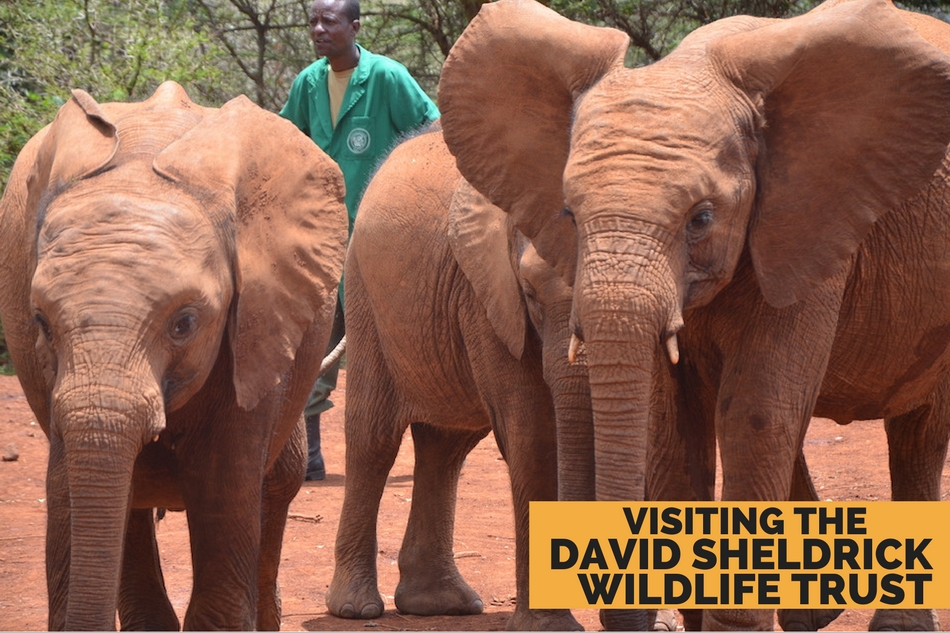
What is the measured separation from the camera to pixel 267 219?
470 cm

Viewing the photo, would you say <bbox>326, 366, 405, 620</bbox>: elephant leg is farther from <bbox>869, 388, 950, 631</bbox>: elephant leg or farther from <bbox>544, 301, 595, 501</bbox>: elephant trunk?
<bbox>869, 388, 950, 631</bbox>: elephant leg

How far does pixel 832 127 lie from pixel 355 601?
8.99 ft

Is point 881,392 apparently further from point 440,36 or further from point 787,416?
point 440,36

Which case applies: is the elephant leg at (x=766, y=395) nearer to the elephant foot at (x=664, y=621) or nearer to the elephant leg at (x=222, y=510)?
the elephant foot at (x=664, y=621)

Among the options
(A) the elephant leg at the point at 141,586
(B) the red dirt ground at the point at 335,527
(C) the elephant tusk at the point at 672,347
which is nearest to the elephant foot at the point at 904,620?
(B) the red dirt ground at the point at 335,527

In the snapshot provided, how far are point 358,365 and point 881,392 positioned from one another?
2.21m

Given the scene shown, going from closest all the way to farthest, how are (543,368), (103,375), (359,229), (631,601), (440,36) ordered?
(103,375), (631,601), (543,368), (359,229), (440,36)

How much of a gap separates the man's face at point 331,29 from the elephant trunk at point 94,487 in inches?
146

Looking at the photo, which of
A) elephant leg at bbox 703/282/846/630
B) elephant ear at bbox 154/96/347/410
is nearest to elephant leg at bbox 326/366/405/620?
elephant ear at bbox 154/96/347/410

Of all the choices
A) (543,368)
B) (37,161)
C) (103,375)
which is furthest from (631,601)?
(37,161)

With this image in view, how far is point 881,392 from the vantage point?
5203 millimetres

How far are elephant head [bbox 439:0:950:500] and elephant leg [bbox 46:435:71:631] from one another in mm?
1426

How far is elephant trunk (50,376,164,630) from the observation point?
12.9 feet

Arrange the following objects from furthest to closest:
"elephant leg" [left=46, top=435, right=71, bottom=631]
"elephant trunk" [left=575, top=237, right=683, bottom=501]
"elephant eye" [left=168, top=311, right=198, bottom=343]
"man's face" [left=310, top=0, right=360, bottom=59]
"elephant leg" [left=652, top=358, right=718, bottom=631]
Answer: "man's face" [left=310, top=0, right=360, bottom=59], "elephant leg" [left=652, top=358, right=718, bottom=631], "elephant leg" [left=46, top=435, right=71, bottom=631], "elephant eye" [left=168, top=311, right=198, bottom=343], "elephant trunk" [left=575, top=237, right=683, bottom=501]
